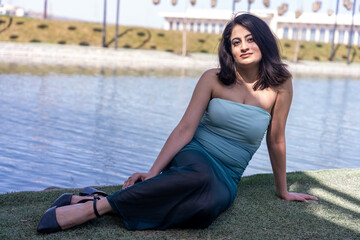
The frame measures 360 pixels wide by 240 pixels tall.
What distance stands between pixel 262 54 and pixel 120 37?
36.5 meters

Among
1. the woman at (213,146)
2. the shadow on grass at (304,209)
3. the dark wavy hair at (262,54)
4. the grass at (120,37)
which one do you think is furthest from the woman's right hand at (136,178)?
the grass at (120,37)

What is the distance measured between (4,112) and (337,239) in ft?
23.1

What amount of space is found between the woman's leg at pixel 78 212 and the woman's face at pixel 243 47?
1224 millimetres

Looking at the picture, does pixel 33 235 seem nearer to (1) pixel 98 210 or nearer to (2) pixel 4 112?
(1) pixel 98 210

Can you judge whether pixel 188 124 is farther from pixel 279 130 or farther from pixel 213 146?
pixel 279 130

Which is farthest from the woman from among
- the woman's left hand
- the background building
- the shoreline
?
the background building

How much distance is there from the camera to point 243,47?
10.4ft

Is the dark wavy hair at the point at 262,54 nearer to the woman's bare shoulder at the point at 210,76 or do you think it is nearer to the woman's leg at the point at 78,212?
the woman's bare shoulder at the point at 210,76

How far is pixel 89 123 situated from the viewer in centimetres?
830

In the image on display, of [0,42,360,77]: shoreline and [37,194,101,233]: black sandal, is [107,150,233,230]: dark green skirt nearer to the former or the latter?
[37,194,101,233]: black sandal

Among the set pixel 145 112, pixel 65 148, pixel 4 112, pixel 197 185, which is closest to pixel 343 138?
pixel 145 112

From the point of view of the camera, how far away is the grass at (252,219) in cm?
278

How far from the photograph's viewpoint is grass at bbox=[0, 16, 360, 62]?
35.2m

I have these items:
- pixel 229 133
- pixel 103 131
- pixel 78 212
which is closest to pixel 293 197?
pixel 229 133
